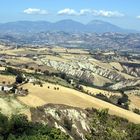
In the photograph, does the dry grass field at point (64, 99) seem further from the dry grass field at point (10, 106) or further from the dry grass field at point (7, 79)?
the dry grass field at point (7, 79)

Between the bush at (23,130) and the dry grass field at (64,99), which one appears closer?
the bush at (23,130)

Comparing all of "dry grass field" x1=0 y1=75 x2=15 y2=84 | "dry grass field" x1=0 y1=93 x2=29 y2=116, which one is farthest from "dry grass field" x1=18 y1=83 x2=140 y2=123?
"dry grass field" x1=0 y1=75 x2=15 y2=84

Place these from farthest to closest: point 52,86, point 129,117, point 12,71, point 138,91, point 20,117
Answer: point 138,91
point 12,71
point 52,86
point 129,117
point 20,117

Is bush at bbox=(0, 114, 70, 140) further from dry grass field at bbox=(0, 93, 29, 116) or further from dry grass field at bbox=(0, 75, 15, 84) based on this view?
dry grass field at bbox=(0, 75, 15, 84)

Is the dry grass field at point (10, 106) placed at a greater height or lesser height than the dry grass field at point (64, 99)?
greater

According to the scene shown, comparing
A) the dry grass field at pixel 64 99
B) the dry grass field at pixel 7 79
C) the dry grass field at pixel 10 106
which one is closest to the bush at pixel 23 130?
the dry grass field at pixel 10 106

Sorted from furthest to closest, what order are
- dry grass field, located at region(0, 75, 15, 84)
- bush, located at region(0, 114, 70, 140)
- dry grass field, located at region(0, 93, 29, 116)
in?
dry grass field, located at region(0, 75, 15, 84)
dry grass field, located at region(0, 93, 29, 116)
bush, located at region(0, 114, 70, 140)

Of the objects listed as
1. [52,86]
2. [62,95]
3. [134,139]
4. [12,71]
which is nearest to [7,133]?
[134,139]

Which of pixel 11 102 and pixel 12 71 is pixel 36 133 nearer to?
pixel 11 102
